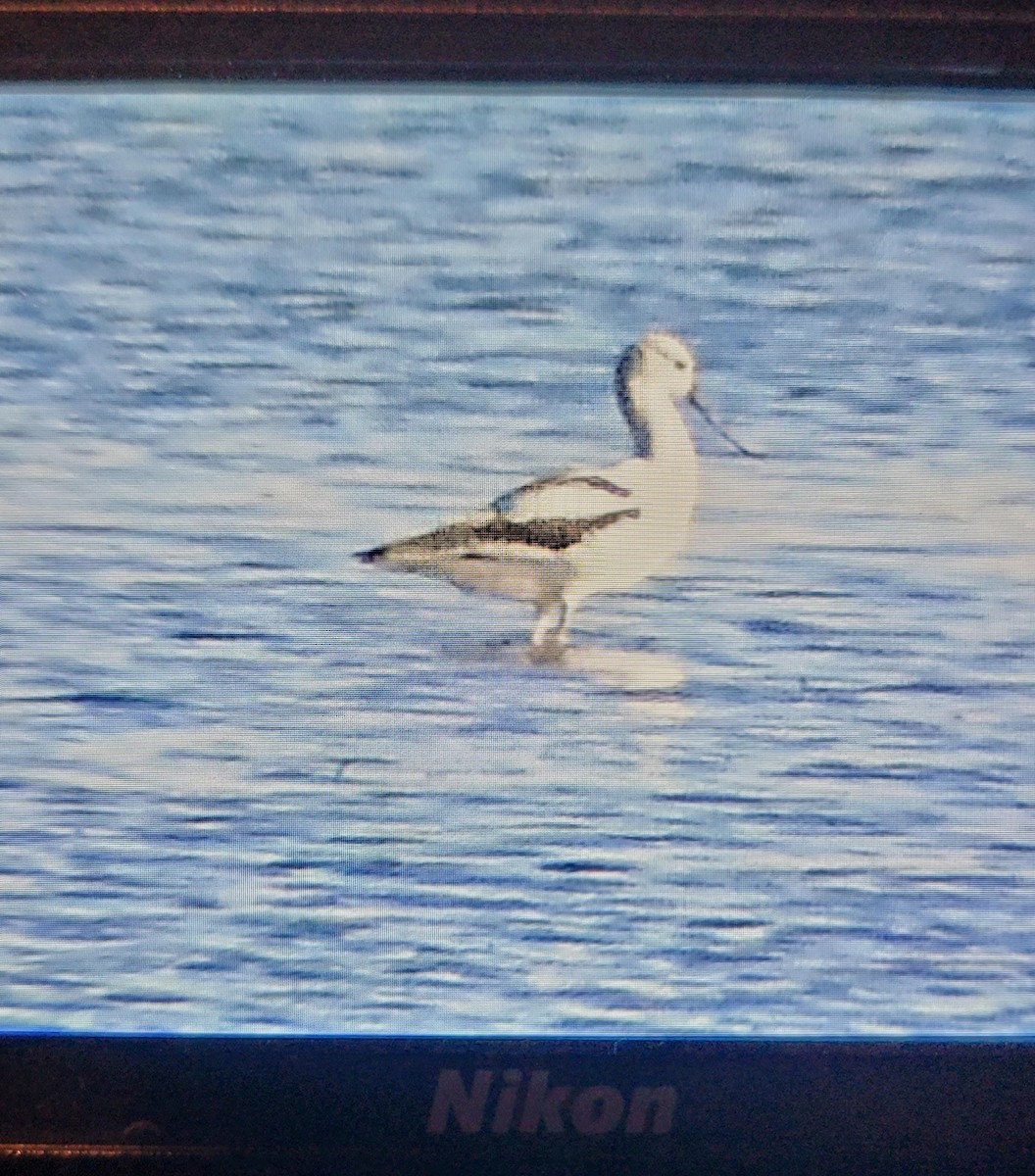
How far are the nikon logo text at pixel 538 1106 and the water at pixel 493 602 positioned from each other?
35 mm

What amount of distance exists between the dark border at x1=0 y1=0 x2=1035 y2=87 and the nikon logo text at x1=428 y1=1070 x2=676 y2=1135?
1.79 ft

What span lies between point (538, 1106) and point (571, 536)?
0.32 meters

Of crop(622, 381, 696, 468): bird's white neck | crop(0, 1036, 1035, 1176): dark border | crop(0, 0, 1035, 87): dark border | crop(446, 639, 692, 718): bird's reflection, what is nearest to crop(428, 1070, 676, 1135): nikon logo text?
crop(0, 1036, 1035, 1176): dark border

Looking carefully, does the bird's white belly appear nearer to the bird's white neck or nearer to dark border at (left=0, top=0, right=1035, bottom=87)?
the bird's white neck

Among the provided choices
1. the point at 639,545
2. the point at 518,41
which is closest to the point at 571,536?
the point at 639,545

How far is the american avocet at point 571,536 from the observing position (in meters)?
0.73

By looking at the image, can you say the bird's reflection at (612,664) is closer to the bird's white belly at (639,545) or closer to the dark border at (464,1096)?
the bird's white belly at (639,545)

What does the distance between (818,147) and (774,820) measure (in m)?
0.37

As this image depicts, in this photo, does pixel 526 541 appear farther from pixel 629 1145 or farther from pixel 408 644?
pixel 629 1145

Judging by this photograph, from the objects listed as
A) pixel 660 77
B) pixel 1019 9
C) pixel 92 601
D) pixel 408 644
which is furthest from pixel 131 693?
pixel 1019 9

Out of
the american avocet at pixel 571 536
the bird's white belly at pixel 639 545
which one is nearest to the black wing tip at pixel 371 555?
the american avocet at pixel 571 536

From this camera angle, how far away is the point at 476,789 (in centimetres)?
73

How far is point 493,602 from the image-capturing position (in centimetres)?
74

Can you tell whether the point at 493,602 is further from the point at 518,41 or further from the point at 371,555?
the point at 518,41
